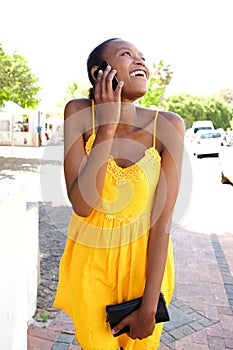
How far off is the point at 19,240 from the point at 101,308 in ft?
2.75

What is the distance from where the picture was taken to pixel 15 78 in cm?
1509

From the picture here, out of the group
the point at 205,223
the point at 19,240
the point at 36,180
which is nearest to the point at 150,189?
the point at 19,240

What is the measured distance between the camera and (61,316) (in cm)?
302

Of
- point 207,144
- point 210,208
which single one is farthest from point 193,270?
point 207,144

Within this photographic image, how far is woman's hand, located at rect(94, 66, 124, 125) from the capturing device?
1.21 meters

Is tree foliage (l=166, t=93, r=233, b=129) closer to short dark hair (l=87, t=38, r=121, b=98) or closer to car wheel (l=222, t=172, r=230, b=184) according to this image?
car wheel (l=222, t=172, r=230, b=184)

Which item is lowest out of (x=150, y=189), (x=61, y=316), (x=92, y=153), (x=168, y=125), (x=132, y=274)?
(x=61, y=316)

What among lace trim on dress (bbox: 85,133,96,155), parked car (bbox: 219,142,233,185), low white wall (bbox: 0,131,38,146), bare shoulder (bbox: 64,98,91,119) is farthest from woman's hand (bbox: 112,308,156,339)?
low white wall (bbox: 0,131,38,146)

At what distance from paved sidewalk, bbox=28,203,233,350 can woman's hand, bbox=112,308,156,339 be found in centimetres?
146

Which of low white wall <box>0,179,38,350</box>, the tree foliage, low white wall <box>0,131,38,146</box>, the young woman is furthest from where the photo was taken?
the tree foliage

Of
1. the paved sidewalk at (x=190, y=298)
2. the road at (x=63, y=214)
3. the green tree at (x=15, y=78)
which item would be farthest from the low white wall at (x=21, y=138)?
the paved sidewalk at (x=190, y=298)

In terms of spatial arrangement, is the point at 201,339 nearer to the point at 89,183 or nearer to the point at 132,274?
the point at 132,274

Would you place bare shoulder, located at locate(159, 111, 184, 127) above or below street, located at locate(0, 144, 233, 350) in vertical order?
above

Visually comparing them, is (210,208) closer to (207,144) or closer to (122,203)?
(122,203)
